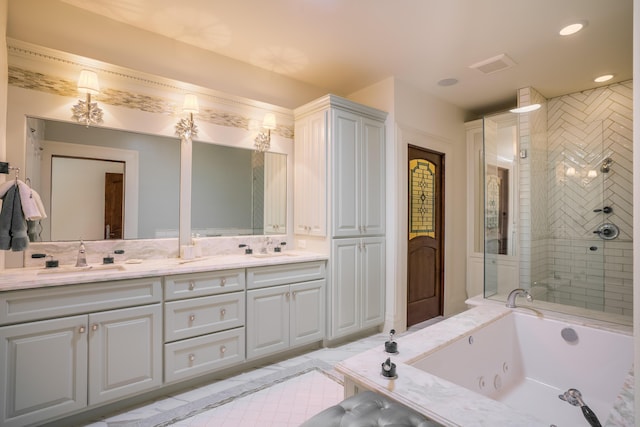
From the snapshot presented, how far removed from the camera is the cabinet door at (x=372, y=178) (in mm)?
3180

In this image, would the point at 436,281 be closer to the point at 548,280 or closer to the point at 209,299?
the point at 548,280

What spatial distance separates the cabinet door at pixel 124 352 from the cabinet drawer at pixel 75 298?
0.06 m

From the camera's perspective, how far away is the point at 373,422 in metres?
1.06

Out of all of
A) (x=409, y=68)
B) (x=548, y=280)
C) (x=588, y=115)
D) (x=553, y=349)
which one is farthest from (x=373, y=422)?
(x=588, y=115)

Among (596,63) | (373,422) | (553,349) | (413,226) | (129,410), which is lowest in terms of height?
(129,410)

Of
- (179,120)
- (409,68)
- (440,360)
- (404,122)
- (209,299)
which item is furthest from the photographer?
(404,122)

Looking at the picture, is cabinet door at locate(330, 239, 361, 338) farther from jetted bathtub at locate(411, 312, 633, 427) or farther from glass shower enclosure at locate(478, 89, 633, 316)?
jetted bathtub at locate(411, 312, 633, 427)

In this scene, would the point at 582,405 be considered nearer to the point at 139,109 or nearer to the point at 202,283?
the point at 202,283

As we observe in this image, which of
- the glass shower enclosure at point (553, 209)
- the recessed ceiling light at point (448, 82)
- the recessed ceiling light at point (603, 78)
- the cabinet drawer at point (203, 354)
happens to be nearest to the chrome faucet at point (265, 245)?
the cabinet drawer at point (203, 354)

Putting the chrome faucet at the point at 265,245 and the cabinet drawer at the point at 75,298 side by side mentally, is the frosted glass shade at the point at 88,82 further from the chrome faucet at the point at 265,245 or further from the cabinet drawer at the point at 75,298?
the chrome faucet at the point at 265,245

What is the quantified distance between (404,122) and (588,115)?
2.15 metres

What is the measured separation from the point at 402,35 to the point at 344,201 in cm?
150

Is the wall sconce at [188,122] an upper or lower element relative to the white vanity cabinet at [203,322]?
upper

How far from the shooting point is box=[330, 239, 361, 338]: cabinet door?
9.66ft
